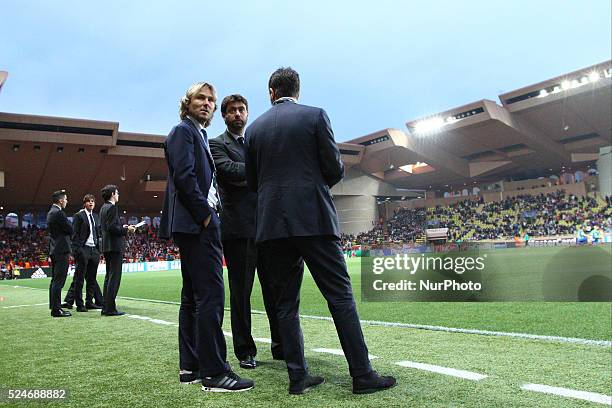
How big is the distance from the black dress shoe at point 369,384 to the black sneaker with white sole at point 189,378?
107cm

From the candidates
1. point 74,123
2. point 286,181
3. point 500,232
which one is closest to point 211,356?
point 286,181

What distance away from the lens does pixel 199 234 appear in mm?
3135

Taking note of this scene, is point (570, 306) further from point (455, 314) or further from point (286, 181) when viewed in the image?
point (286, 181)

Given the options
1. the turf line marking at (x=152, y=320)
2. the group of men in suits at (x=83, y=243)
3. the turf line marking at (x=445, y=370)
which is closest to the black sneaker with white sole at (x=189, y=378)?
the turf line marking at (x=445, y=370)

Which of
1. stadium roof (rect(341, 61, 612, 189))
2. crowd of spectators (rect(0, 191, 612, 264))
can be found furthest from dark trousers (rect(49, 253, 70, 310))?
stadium roof (rect(341, 61, 612, 189))

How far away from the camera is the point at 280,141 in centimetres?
303

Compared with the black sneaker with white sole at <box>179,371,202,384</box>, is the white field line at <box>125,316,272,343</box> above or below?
below

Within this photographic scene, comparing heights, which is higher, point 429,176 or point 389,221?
point 429,176

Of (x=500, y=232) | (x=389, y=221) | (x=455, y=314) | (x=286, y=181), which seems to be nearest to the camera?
(x=286, y=181)

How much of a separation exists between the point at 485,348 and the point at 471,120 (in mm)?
39515

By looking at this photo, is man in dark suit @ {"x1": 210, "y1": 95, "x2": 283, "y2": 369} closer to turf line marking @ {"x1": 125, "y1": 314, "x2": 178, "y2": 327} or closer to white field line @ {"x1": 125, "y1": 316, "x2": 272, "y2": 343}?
white field line @ {"x1": 125, "y1": 316, "x2": 272, "y2": 343}

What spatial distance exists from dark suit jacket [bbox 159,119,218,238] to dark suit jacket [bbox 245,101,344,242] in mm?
412

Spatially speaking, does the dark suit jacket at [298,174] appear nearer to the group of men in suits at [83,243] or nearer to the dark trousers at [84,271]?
the group of men in suits at [83,243]

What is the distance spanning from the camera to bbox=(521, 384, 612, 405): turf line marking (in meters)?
2.54
